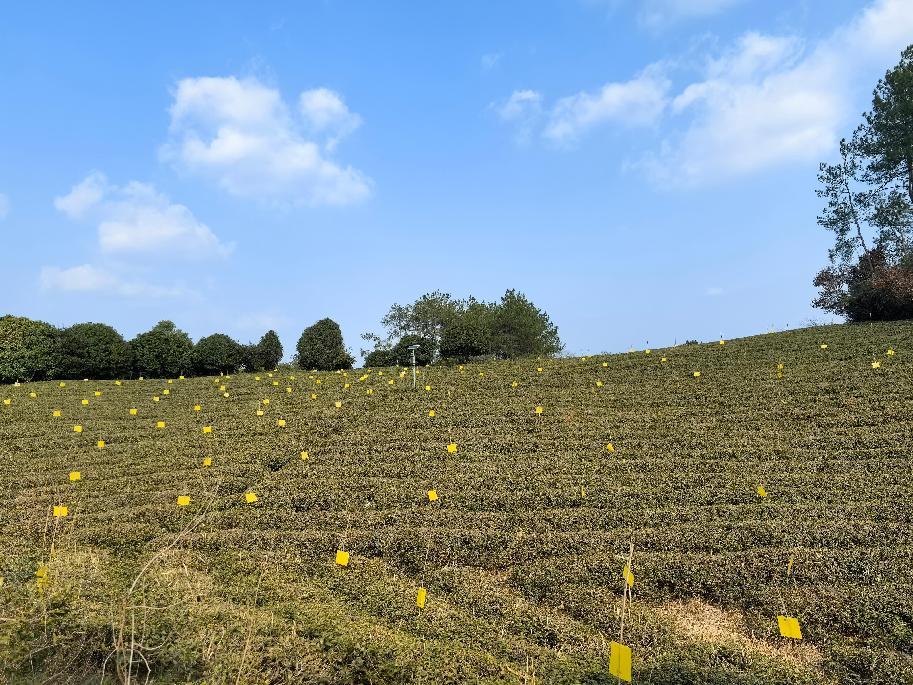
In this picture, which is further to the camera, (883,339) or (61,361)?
(61,361)

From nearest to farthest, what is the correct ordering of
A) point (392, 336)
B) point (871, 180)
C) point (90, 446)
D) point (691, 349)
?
1. point (90, 446)
2. point (691, 349)
3. point (871, 180)
4. point (392, 336)

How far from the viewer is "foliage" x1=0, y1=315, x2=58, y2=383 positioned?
750 inches

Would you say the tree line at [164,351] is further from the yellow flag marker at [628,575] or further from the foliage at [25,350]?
the yellow flag marker at [628,575]

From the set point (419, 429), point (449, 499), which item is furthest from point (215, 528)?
point (419, 429)

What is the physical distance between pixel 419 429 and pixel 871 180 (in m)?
22.0

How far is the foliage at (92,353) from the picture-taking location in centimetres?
1977

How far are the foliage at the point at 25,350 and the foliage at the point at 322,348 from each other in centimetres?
873

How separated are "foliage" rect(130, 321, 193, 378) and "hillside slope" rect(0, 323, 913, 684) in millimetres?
10359

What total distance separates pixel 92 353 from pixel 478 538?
19.8 m

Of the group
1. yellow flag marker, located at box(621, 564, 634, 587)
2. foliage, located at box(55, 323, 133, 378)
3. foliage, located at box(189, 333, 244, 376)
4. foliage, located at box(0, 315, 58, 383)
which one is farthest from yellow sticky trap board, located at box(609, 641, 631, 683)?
foliage, located at box(0, 315, 58, 383)

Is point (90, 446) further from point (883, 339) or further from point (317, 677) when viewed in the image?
point (883, 339)

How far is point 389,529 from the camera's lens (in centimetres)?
566

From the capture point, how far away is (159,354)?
21.0 metres

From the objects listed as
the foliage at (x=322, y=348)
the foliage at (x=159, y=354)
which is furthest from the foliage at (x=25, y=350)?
the foliage at (x=322, y=348)
